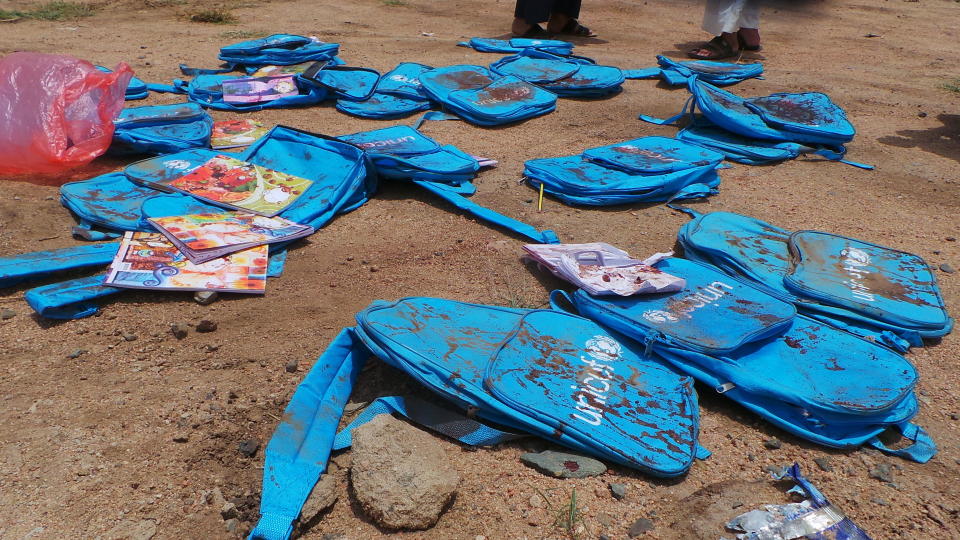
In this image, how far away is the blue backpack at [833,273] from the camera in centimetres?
255

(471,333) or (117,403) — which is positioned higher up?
(471,333)

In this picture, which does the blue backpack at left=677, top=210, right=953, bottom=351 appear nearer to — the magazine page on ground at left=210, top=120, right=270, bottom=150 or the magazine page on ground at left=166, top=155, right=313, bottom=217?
the magazine page on ground at left=166, top=155, right=313, bottom=217

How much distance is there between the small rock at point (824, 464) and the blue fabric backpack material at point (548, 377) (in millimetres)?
352

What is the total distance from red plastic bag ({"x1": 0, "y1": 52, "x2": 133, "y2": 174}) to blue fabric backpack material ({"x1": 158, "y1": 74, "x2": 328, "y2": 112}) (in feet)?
3.12

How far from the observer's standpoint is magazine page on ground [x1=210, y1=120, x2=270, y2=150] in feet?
12.8

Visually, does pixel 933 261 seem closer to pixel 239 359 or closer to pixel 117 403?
pixel 239 359

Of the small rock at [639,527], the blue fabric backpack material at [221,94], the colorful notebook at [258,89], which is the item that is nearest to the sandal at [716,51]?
the blue fabric backpack material at [221,94]

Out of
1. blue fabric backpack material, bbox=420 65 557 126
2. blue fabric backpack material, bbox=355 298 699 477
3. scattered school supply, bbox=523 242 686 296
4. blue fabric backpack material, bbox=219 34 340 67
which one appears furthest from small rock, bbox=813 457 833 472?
blue fabric backpack material, bbox=219 34 340 67

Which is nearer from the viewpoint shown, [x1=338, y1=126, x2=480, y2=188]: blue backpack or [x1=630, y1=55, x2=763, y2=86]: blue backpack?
[x1=338, y1=126, x2=480, y2=188]: blue backpack

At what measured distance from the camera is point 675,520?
5.88 ft

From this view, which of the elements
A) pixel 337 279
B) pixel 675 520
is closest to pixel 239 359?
pixel 337 279

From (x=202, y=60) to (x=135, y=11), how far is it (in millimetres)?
2114

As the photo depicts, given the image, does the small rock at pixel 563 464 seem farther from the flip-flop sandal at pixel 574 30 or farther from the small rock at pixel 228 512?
the flip-flop sandal at pixel 574 30

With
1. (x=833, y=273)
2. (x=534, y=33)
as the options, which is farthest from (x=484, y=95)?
(x=833, y=273)
